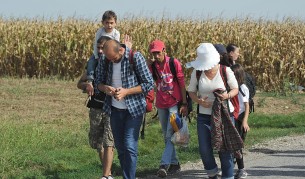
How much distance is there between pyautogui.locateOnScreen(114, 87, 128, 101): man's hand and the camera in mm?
8836

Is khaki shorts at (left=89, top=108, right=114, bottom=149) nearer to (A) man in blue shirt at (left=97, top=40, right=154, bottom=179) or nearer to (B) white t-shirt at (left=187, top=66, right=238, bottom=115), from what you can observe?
(A) man in blue shirt at (left=97, top=40, right=154, bottom=179)

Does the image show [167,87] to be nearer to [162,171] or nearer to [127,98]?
[162,171]

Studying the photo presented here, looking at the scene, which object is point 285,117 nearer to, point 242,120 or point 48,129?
point 48,129

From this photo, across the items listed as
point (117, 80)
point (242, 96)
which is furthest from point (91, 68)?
point (242, 96)

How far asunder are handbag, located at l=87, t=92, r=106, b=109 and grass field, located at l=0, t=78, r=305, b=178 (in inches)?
40.9

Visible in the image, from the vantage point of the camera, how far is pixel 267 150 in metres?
12.5

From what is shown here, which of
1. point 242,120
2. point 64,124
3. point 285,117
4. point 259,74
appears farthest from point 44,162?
point 259,74

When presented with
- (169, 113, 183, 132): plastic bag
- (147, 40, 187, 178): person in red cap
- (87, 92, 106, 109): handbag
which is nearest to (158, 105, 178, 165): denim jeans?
(147, 40, 187, 178): person in red cap

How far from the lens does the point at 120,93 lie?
8.84 m

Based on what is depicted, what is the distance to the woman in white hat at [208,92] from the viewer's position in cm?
876

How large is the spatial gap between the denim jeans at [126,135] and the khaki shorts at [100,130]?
282 millimetres

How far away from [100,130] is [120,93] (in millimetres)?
969

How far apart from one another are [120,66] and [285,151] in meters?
4.33

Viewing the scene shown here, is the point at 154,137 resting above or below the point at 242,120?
below
